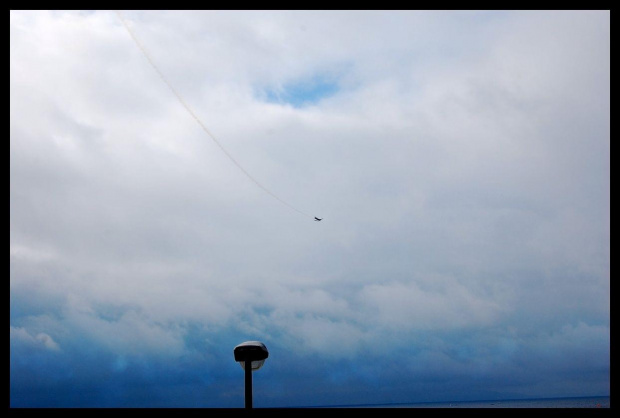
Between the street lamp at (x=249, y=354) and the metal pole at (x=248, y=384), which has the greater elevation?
the street lamp at (x=249, y=354)

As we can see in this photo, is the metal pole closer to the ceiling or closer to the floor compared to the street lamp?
closer to the floor

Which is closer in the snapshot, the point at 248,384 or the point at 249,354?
the point at 248,384

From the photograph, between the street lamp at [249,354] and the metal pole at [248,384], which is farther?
the street lamp at [249,354]

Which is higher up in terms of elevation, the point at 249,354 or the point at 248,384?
the point at 249,354

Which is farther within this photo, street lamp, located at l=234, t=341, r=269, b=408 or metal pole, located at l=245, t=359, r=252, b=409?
street lamp, located at l=234, t=341, r=269, b=408
